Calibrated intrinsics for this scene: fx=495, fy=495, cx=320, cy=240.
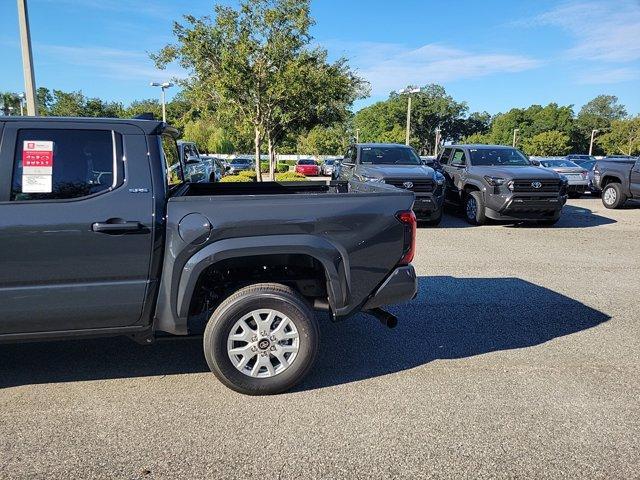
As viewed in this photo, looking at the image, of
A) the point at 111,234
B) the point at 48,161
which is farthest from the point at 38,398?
the point at 48,161

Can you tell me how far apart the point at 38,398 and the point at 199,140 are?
53.7 m

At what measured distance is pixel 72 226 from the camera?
320cm

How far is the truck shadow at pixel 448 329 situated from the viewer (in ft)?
13.4

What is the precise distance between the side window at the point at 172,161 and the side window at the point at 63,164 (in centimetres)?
40

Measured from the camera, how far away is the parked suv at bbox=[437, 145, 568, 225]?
35.8 feet

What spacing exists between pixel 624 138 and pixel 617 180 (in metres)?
62.0

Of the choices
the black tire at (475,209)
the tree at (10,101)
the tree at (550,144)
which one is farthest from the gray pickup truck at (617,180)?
Answer: the tree at (550,144)

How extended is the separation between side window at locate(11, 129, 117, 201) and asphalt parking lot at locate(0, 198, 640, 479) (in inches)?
57.4

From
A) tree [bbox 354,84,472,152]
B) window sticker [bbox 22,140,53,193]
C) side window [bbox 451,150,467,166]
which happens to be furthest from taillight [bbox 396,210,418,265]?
tree [bbox 354,84,472,152]

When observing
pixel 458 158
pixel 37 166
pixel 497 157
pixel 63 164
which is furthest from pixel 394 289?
pixel 458 158

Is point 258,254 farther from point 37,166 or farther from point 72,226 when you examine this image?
point 37,166

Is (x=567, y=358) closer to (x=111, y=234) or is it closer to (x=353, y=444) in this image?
(x=353, y=444)

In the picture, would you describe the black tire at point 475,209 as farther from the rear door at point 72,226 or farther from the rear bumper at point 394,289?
the rear door at point 72,226

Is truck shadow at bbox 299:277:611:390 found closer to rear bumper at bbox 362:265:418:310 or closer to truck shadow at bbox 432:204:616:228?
rear bumper at bbox 362:265:418:310
